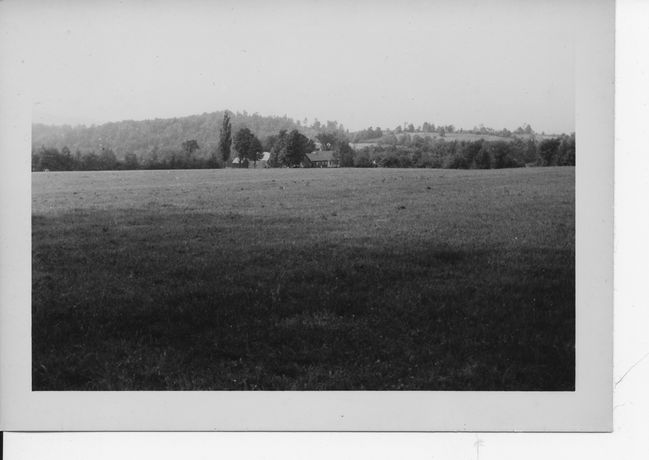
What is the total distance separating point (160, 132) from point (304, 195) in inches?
68.7

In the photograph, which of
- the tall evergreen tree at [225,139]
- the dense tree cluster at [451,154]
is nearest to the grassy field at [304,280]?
the dense tree cluster at [451,154]

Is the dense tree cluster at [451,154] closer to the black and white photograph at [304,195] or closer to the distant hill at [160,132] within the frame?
the black and white photograph at [304,195]

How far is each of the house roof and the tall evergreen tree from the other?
897 mm

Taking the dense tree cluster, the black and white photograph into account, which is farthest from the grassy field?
the dense tree cluster

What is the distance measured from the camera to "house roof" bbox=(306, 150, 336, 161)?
673cm

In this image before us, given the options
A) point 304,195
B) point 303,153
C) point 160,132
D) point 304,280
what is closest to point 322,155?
point 303,153

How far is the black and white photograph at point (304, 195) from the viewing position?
6.04m

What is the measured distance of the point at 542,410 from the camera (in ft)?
18.9

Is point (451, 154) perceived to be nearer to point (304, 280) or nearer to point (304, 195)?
point (304, 195)

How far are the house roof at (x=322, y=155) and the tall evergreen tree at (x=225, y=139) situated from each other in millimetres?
897

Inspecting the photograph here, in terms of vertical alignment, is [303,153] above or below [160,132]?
below

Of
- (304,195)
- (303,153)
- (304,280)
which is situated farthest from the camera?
(304,195)

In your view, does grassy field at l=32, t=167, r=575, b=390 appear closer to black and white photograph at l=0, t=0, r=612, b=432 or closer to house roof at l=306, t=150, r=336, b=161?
black and white photograph at l=0, t=0, r=612, b=432

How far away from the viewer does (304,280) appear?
6586 millimetres
